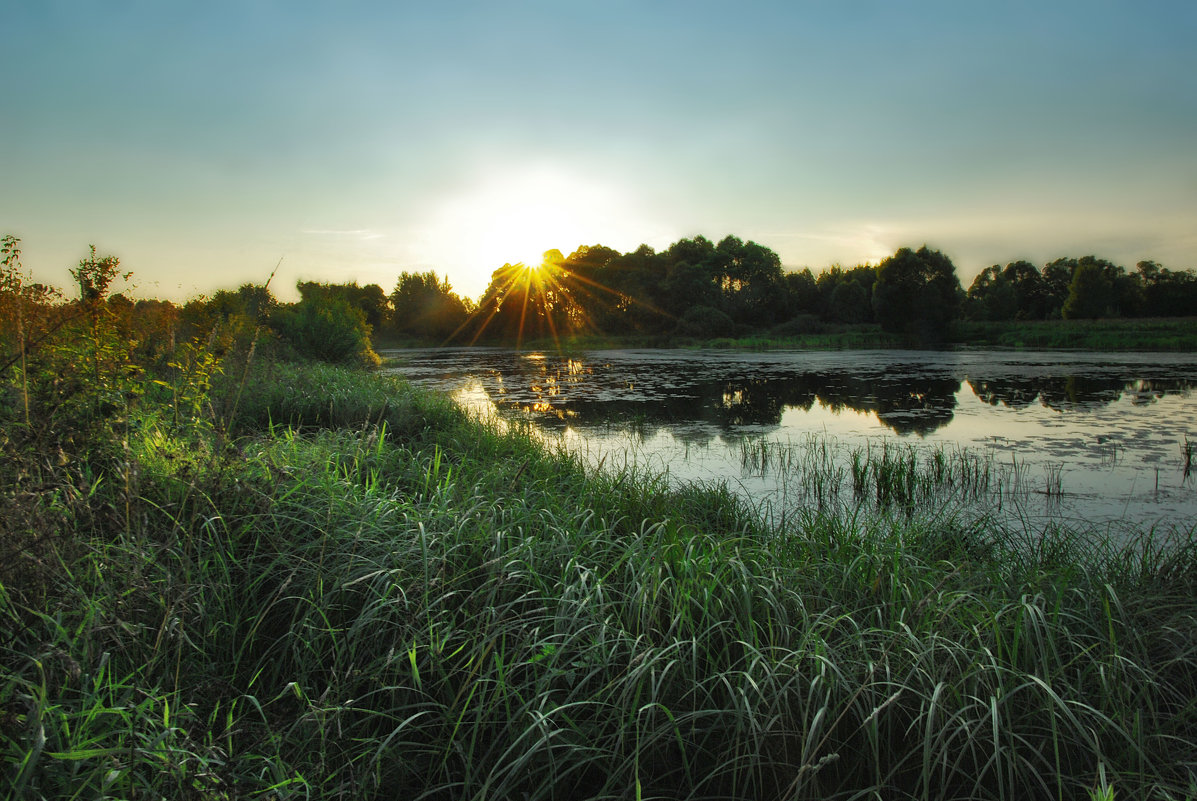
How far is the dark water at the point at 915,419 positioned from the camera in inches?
264

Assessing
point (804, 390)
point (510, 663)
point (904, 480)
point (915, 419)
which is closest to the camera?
point (510, 663)

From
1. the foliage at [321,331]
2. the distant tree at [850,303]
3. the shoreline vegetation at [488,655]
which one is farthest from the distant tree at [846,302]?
the shoreline vegetation at [488,655]

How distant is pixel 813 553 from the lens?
12.0 feet

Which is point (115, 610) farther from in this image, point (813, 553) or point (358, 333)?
point (358, 333)

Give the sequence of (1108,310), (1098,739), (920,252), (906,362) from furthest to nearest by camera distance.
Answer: (1108,310) < (920,252) < (906,362) < (1098,739)

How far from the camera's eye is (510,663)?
7.78 ft

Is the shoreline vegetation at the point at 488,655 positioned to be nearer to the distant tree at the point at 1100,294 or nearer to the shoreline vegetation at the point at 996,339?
the shoreline vegetation at the point at 996,339

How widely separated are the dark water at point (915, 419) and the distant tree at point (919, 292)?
1715 centimetres

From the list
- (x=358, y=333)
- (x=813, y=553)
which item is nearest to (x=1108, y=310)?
(x=358, y=333)

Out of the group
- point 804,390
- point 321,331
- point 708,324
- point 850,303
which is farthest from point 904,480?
point 850,303

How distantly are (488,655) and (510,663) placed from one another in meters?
0.15

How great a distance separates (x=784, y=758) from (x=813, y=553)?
172 centimetres

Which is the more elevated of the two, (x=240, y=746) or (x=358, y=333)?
(x=358, y=333)

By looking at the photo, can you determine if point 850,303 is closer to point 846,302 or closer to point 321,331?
point 846,302
